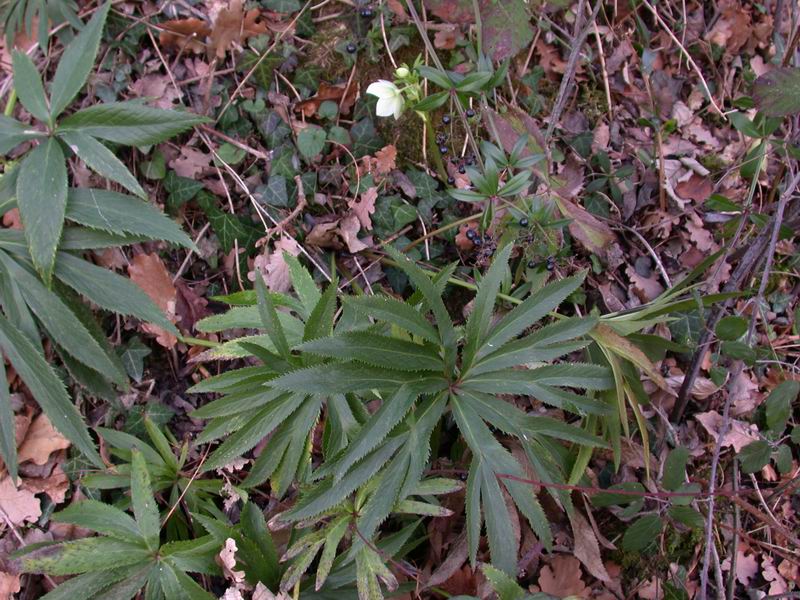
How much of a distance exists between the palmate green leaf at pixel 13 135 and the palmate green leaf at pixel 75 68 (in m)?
0.08

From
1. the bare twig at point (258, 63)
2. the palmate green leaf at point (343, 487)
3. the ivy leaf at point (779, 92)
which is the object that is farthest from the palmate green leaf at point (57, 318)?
the ivy leaf at point (779, 92)

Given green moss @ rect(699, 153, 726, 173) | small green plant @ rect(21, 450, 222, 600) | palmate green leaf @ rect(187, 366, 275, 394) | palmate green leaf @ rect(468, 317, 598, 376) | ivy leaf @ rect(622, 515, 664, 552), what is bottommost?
ivy leaf @ rect(622, 515, 664, 552)

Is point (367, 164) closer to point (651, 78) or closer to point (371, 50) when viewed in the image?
point (371, 50)

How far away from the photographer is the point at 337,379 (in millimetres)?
1641

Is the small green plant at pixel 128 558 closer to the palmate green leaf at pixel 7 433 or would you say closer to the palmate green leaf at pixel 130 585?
the palmate green leaf at pixel 130 585

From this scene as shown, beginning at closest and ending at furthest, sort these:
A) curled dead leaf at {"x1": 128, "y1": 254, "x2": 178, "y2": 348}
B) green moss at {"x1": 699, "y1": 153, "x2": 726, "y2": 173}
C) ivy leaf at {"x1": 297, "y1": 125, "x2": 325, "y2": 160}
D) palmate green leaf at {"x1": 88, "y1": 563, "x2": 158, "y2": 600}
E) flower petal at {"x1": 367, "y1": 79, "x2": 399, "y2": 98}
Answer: palmate green leaf at {"x1": 88, "y1": 563, "x2": 158, "y2": 600} < flower petal at {"x1": 367, "y1": 79, "x2": 399, "y2": 98} < curled dead leaf at {"x1": 128, "y1": 254, "x2": 178, "y2": 348} < ivy leaf at {"x1": 297, "y1": 125, "x2": 325, "y2": 160} < green moss at {"x1": 699, "y1": 153, "x2": 726, "y2": 173}

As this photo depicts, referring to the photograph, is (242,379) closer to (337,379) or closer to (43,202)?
(337,379)

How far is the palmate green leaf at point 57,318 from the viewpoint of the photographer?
2006 mm

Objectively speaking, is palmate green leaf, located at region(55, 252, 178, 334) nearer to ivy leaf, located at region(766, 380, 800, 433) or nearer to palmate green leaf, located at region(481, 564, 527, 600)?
palmate green leaf, located at region(481, 564, 527, 600)

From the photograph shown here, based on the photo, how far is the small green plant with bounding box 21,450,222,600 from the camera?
1841 millimetres

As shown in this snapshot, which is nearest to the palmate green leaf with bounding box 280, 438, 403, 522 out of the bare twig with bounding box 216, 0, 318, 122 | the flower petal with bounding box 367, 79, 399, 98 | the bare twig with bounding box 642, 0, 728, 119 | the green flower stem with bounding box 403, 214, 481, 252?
the green flower stem with bounding box 403, 214, 481, 252

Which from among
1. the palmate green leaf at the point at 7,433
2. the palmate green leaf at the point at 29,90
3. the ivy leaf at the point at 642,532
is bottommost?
the ivy leaf at the point at 642,532

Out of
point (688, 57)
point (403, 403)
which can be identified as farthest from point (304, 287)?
point (688, 57)

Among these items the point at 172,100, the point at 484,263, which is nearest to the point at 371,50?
the point at 172,100
